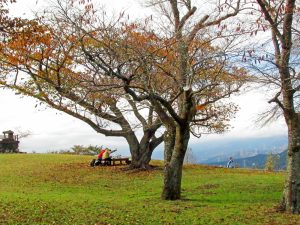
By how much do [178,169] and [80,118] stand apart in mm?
9838

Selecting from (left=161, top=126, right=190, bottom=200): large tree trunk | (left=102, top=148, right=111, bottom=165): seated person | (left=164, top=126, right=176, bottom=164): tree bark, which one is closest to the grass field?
(left=161, top=126, right=190, bottom=200): large tree trunk

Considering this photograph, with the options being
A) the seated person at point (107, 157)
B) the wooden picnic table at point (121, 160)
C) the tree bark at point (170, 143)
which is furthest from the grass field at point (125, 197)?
the wooden picnic table at point (121, 160)

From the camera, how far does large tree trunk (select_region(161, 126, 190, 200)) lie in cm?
1647

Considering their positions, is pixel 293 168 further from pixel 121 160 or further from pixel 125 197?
pixel 121 160

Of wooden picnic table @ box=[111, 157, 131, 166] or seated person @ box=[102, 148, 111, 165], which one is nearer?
seated person @ box=[102, 148, 111, 165]

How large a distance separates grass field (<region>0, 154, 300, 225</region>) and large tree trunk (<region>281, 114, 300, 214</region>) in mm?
538

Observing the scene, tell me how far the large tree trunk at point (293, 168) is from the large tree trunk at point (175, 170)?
3.95 m

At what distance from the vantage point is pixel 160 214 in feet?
43.9

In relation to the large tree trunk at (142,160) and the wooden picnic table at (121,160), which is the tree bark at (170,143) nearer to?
the large tree trunk at (142,160)

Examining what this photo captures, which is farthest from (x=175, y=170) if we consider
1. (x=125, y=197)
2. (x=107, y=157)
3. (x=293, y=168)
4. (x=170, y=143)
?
(x=107, y=157)

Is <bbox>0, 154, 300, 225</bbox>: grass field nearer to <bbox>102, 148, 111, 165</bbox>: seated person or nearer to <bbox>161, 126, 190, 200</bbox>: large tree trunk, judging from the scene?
<bbox>161, 126, 190, 200</bbox>: large tree trunk

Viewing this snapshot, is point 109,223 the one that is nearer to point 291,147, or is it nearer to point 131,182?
point 291,147

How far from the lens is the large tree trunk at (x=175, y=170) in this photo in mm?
16469

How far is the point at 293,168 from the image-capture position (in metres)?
14.0
